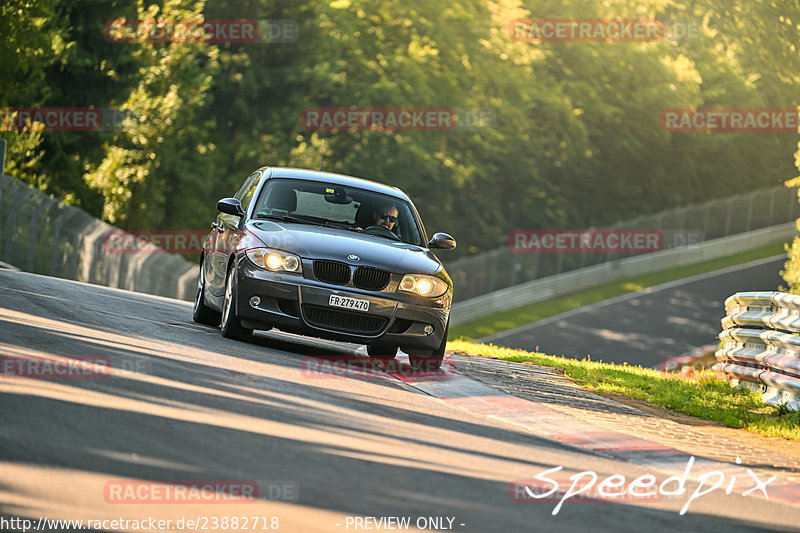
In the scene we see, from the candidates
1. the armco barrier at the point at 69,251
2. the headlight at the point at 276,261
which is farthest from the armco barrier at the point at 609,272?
the headlight at the point at 276,261

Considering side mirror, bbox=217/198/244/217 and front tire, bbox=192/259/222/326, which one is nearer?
side mirror, bbox=217/198/244/217

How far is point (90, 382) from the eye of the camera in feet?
28.2

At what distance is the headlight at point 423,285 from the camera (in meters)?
12.3

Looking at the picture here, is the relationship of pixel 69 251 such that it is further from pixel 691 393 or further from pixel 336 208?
pixel 691 393

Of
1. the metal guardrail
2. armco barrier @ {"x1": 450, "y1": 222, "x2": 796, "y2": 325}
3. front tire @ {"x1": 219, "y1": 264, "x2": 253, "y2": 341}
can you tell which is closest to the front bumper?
front tire @ {"x1": 219, "y1": 264, "x2": 253, "y2": 341}

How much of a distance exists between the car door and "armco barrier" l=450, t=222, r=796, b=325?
1427 inches

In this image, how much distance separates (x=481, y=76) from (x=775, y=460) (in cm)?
5753

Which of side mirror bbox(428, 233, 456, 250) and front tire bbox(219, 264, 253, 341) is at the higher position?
side mirror bbox(428, 233, 456, 250)

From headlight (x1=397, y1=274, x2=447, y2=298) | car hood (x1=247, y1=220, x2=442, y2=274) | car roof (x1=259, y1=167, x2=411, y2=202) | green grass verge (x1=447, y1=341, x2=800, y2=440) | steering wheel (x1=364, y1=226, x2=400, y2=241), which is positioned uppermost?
car roof (x1=259, y1=167, x2=411, y2=202)

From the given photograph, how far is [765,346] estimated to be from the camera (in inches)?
535

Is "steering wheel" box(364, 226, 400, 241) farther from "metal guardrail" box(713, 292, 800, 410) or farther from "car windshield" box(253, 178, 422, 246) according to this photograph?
"metal guardrail" box(713, 292, 800, 410)

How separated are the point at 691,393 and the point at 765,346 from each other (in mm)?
933

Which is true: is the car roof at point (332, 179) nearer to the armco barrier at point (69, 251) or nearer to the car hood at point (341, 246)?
the car hood at point (341, 246)

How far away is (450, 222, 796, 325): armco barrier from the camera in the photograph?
52969mm
